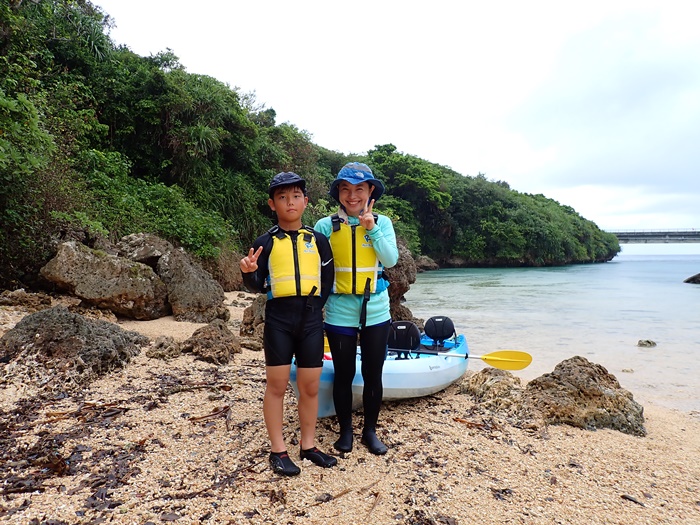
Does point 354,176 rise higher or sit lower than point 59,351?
higher

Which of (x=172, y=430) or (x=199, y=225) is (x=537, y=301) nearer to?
(x=199, y=225)

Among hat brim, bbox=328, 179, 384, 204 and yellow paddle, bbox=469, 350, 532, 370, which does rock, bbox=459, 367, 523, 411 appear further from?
hat brim, bbox=328, 179, 384, 204

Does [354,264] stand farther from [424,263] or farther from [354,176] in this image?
[424,263]

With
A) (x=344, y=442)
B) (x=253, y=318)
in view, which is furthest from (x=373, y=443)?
(x=253, y=318)

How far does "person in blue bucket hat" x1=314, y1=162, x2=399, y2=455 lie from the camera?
2.86 meters

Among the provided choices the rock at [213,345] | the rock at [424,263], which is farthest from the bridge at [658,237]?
the rock at [213,345]

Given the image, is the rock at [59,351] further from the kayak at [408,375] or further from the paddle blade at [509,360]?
the paddle blade at [509,360]

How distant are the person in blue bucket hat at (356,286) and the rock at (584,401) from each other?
1.81 meters

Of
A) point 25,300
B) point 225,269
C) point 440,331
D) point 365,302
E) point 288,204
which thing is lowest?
point 440,331

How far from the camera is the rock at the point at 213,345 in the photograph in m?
4.92

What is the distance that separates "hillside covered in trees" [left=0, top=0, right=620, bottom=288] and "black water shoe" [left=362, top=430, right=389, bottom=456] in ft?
15.4

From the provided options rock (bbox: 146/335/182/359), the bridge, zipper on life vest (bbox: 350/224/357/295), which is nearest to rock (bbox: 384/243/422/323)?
rock (bbox: 146/335/182/359)

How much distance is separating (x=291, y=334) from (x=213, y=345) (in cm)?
282

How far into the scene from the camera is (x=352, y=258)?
287 cm
